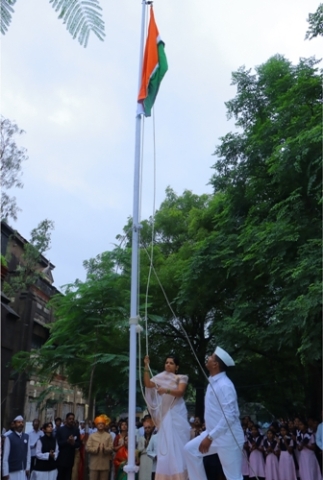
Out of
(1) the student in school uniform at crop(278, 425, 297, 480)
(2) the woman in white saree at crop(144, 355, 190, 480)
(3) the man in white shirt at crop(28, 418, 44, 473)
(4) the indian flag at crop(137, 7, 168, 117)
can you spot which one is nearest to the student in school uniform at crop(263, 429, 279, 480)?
(1) the student in school uniform at crop(278, 425, 297, 480)

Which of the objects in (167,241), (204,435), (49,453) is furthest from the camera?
(167,241)

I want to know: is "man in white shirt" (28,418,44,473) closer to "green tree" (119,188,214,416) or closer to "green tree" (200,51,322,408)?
"green tree" (200,51,322,408)

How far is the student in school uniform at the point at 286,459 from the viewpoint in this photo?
11883mm

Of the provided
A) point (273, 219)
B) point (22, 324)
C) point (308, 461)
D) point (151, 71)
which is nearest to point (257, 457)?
point (308, 461)

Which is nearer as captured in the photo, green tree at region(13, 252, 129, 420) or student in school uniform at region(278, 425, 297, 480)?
student in school uniform at region(278, 425, 297, 480)

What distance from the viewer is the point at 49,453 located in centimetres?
1061

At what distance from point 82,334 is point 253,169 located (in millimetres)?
6827

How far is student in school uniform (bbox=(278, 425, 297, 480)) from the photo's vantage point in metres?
11.9

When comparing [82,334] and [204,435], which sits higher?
[82,334]

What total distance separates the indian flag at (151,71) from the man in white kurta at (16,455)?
634 cm

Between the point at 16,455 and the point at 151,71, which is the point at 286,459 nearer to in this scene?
the point at 16,455

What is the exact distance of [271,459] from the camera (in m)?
12.4

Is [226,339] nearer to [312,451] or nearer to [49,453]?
[312,451]

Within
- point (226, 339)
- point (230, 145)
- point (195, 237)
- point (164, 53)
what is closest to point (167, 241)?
point (195, 237)
